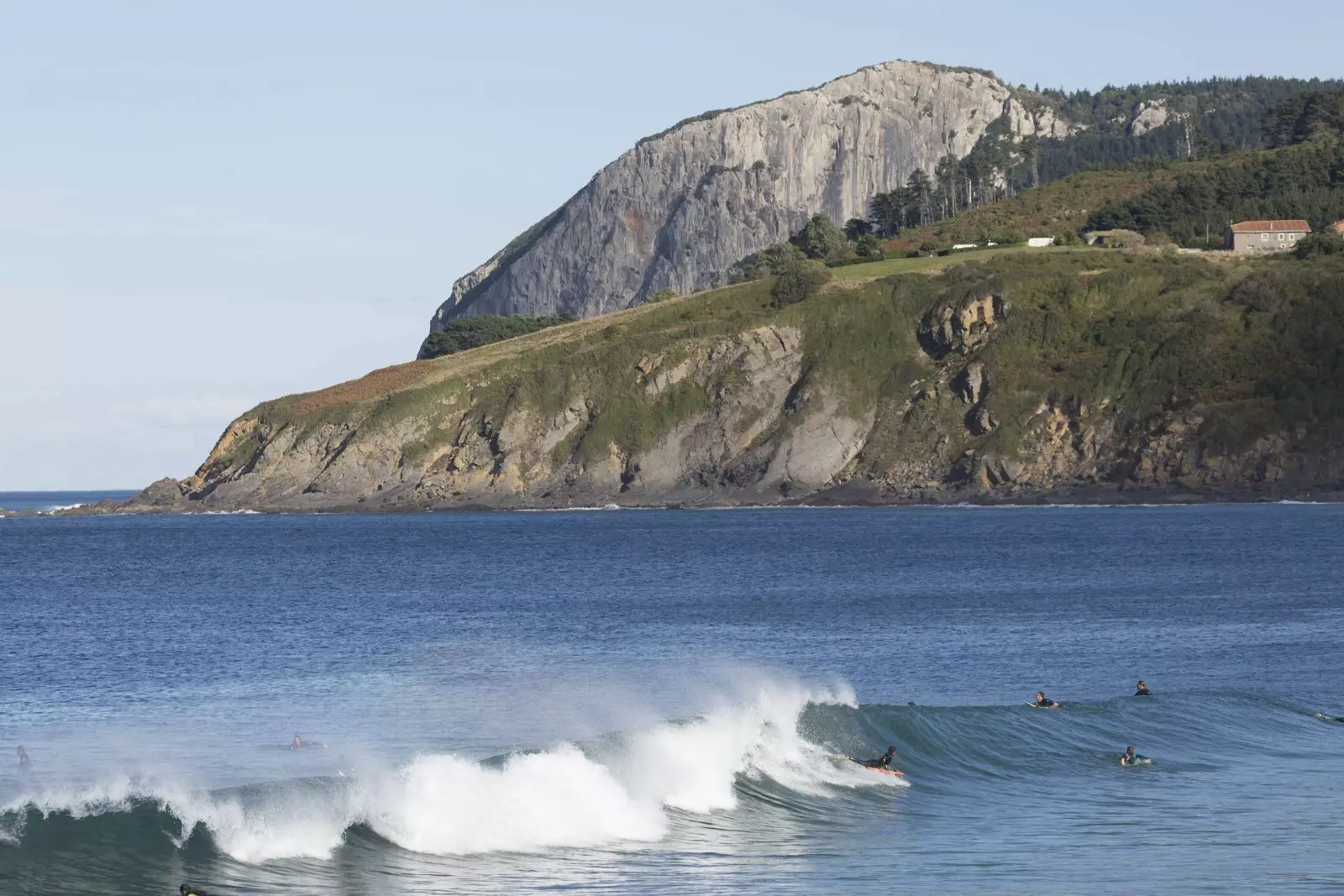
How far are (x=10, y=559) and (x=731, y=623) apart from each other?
68111mm

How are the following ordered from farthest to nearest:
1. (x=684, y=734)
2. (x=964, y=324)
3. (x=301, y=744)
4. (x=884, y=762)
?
1. (x=964, y=324)
2. (x=301, y=744)
3. (x=684, y=734)
4. (x=884, y=762)

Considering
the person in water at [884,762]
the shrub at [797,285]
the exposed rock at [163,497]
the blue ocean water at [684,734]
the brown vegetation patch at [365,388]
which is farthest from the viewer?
the exposed rock at [163,497]

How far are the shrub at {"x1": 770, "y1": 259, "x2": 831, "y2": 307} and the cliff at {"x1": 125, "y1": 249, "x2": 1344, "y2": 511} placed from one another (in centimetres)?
286

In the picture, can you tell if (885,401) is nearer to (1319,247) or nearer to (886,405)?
(886,405)

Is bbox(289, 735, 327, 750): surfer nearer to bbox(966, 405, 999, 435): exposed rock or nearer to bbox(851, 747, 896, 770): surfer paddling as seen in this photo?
bbox(851, 747, 896, 770): surfer paddling

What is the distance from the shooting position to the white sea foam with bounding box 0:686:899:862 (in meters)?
26.2

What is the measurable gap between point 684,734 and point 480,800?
20.7 feet

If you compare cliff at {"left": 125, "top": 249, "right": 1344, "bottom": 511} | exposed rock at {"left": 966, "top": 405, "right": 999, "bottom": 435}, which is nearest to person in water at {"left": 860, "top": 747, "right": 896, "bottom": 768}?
cliff at {"left": 125, "top": 249, "right": 1344, "bottom": 511}

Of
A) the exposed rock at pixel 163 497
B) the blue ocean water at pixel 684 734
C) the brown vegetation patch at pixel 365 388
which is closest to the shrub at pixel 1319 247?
the blue ocean water at pixel 684 734

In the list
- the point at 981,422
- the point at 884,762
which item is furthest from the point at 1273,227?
the point at 884,762

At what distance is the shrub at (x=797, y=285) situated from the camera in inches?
6732

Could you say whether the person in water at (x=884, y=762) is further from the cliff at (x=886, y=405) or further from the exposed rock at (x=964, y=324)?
the exposed rock at (x=964, y=324)

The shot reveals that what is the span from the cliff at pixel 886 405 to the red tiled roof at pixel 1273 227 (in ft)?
43.6

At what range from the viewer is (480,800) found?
27594mm
